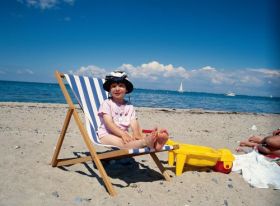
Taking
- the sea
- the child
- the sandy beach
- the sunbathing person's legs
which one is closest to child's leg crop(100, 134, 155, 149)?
the child

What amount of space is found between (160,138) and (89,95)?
157 centimetres

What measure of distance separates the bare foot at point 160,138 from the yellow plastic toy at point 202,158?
2.53 feet

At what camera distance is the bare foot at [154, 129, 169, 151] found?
2811 mm

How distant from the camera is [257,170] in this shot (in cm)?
373

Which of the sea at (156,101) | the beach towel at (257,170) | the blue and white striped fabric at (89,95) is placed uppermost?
the blue and white striped fabric at (89,95)

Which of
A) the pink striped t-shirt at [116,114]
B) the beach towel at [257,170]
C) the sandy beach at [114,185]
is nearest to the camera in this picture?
the sandy beach at [114,185]

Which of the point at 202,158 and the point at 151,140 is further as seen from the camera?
the point at 202,158

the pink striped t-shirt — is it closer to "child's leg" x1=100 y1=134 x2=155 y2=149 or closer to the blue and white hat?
"child's leg" x1=100 y1=134 x2=155 y2=149

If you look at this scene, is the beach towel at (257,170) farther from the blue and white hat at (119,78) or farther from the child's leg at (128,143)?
the blue and white hat at (119,78)

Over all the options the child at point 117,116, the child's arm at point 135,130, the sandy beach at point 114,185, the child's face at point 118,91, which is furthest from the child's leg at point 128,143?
the child's face at point 118,91

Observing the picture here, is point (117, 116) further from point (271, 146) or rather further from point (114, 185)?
point (271, 146)

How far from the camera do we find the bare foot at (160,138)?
281cm

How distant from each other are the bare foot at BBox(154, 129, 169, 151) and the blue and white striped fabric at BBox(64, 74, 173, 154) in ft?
3.02

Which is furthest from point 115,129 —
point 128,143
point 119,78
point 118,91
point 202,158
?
point 202,158
